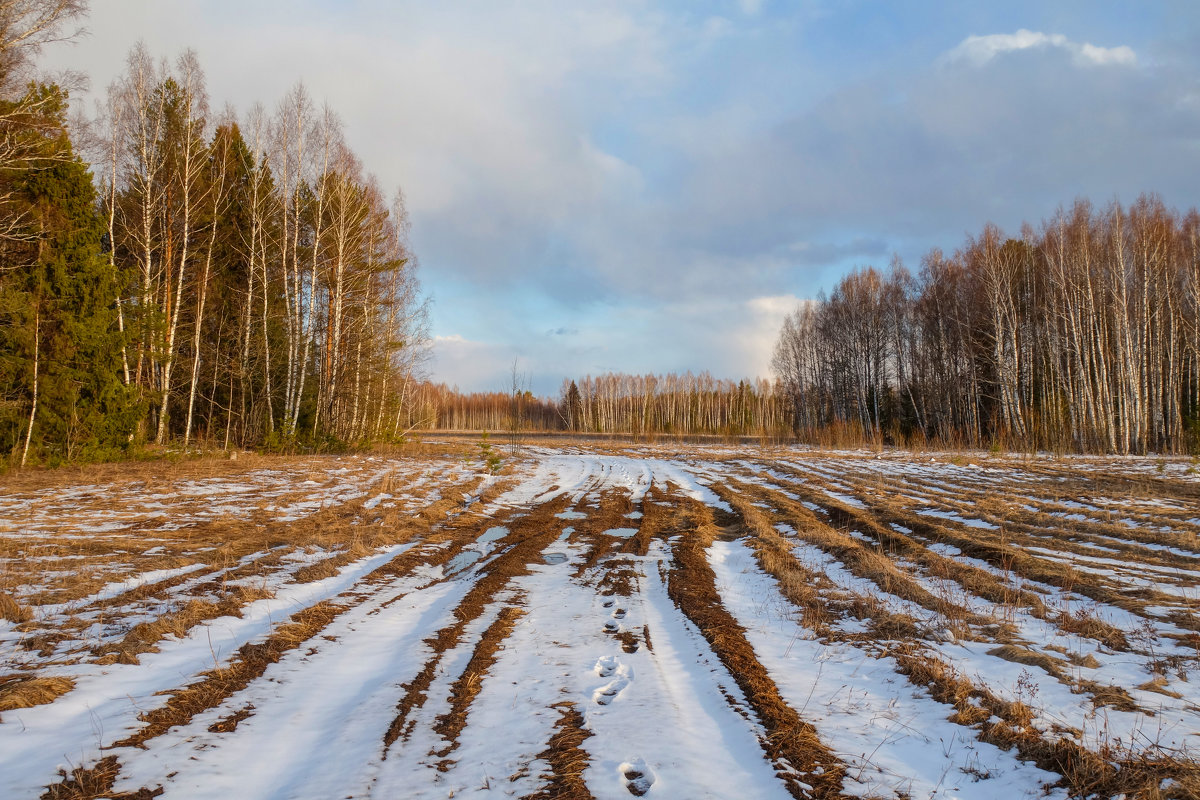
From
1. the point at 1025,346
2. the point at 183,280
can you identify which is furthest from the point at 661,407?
the point at 183,280

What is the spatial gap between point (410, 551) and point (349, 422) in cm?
1669

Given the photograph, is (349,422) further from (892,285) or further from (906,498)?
(892,285)

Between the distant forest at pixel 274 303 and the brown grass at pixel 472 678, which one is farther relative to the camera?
the distant forest at pixel 274 303

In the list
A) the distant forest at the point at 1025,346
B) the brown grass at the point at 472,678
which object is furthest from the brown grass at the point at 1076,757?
the distant forest at the point at 1025,346

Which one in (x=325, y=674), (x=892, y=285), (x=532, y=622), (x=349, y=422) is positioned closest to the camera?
(x=325, y=674)

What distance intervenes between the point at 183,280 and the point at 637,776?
2140cm

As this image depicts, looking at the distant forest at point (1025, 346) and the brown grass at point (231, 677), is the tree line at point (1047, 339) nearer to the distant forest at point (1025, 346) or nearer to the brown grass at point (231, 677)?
the distant forest at point (1025, 346)

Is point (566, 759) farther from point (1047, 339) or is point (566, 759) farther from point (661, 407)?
point (661, 407)

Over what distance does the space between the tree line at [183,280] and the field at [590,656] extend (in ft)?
16.4

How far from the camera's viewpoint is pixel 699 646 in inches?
176

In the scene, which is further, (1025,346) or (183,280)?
(1025,346)

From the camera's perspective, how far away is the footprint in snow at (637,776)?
2.63 meters

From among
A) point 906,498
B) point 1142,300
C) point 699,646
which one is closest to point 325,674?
point 699,646

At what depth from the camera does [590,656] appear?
423cm
